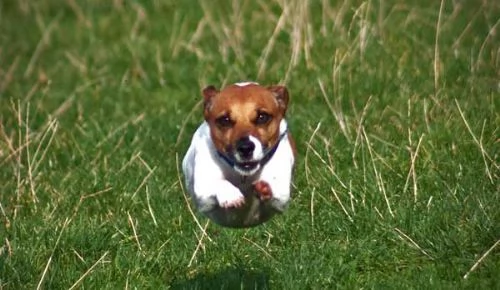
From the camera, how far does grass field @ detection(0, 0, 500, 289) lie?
25.1 ft

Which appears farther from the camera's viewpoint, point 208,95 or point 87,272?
point 87,272

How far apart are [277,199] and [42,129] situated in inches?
170

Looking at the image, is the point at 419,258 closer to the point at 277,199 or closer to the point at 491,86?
the point at 277,199

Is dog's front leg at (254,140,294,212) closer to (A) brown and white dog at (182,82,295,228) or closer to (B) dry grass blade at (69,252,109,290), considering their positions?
(A) brown and white dog at (182,82,295,228)

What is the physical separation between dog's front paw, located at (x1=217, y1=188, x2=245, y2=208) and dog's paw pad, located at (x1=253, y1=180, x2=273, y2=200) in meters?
0.09

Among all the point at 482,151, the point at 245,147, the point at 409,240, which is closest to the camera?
the point at 245,147

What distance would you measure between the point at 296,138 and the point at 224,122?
9.98 ft

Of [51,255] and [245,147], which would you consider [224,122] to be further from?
[51,255]

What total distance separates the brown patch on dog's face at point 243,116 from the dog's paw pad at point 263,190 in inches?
6.8

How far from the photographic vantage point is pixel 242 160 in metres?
6.20

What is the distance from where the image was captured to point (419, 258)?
299 inches

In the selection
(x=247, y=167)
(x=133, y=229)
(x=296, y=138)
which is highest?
(x=247, y=167)

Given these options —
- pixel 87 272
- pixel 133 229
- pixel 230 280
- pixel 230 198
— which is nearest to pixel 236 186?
pixel 230 198

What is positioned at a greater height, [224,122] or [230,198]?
[224,122]
